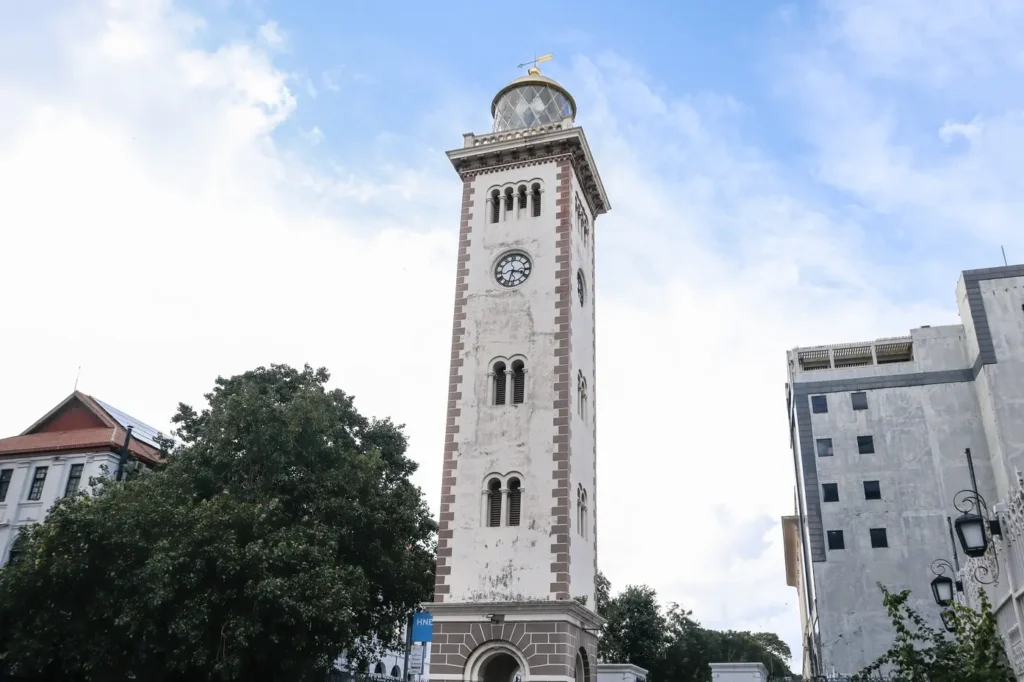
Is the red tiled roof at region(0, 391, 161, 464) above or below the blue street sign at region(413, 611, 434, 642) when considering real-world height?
above

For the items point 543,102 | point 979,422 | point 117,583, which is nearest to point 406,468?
point 117,583

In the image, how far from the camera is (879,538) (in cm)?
5347

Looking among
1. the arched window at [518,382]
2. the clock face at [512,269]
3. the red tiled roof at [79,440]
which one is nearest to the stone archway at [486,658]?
the arched window at [518,382]

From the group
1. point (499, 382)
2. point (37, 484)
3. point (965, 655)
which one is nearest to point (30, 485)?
point (37, 484)

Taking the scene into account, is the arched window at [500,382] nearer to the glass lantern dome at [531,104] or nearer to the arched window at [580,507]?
the arched window at [580,507]

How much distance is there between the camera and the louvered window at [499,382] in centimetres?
2936

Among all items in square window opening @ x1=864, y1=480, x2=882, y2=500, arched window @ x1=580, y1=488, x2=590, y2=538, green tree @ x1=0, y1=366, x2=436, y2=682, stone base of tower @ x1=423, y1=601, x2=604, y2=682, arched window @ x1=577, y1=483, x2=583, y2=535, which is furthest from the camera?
square window opening @ x1=864, y1=480, x2=882, y2=500

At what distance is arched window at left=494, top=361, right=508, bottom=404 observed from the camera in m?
29.4

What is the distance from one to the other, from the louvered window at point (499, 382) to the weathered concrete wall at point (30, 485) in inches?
891

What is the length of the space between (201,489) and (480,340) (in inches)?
446

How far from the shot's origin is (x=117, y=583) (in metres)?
25.8

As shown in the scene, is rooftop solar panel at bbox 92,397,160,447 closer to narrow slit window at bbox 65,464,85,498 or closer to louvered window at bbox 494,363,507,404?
narrow slit window at bbox 65,464,85,498

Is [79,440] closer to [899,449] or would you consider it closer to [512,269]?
[512,269]

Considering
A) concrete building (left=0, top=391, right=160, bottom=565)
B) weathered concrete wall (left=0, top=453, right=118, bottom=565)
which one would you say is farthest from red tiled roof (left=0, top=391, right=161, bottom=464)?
weathered concrete wall (left=0, top=453, right=118, bottom=565)
